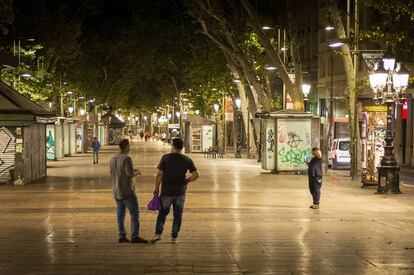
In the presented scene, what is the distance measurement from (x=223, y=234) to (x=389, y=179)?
12408mm

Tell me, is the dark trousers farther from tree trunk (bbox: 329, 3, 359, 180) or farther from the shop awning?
the shop awning

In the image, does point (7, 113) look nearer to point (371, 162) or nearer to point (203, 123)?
point (371, 162)

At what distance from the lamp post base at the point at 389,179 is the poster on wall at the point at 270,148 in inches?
410

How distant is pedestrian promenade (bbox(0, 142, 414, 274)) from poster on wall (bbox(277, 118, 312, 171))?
342 inches

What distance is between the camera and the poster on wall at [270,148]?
3741 cm

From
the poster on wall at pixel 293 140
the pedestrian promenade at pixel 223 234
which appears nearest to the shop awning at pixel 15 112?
the pedestrian promenade at pixel 223 234

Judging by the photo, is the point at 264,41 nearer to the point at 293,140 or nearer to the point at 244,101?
the point at 293,140

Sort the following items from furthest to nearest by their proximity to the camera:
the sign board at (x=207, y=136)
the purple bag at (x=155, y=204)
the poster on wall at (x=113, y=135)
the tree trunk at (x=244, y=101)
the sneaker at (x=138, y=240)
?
1. the poster on wall at (x=113, y=135)
2. the sign board at (x=207, y=136)
3. the tree trunk at (x=244, y=101)
4. the sneaker at (x=138, y=240)
5. the purple bag at (x=155, y=204)

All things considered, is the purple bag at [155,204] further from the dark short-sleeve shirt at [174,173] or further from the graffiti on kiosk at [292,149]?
the graffiti on kiosk at [292,149]

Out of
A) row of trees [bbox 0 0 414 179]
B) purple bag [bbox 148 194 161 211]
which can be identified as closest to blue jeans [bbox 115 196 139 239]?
purple bag [bbox 148 194 161 211]

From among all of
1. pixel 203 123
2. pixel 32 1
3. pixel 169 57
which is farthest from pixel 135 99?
pixel 32 1

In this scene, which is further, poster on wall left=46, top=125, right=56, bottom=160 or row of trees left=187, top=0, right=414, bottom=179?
poster on wall left=46, top=125, right=56, bottom=160

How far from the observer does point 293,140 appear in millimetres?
37250

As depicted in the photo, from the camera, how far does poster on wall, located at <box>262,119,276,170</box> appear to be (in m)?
37.4
